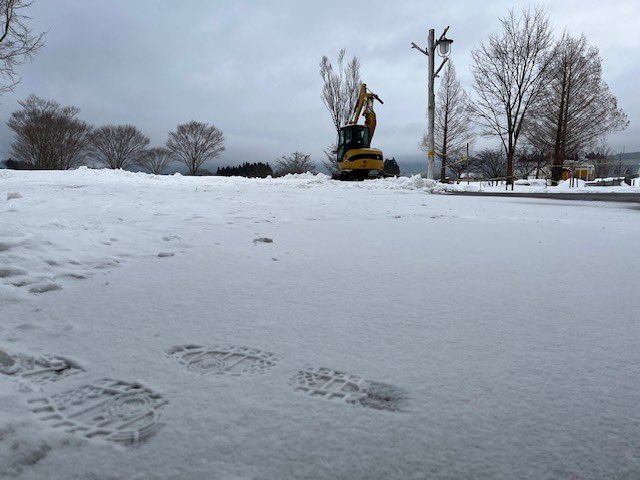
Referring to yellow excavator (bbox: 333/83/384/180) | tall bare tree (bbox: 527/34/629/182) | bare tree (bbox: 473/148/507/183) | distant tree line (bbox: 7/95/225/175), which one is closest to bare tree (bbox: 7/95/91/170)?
distant tree line (bbox: 7/95/225/175)

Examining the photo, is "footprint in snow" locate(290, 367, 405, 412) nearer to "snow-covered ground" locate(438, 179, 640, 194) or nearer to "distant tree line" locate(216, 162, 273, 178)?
"snow-covered ground" locate(438, 179, 640, 194)

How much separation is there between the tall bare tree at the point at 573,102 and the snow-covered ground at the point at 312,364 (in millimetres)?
21949

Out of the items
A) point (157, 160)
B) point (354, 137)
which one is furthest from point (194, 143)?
point (354, 137)

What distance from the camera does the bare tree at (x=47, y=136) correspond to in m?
26.8

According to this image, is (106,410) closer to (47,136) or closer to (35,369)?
(35,369)

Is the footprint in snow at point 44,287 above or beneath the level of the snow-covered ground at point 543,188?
beneath

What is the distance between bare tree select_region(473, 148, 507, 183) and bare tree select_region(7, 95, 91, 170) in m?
39.5

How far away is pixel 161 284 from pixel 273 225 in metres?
2.22

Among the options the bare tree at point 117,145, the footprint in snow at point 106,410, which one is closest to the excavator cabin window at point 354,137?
the footprint in snow at point 106,410

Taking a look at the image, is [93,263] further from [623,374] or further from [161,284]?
[623,374]

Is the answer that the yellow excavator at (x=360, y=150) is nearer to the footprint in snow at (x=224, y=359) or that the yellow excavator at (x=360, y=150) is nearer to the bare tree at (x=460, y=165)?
the bare tree at (x=460, y=165)

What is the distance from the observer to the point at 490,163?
49000 millimetres

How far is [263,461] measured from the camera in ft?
2.76

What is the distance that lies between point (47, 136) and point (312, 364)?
32696 mm
